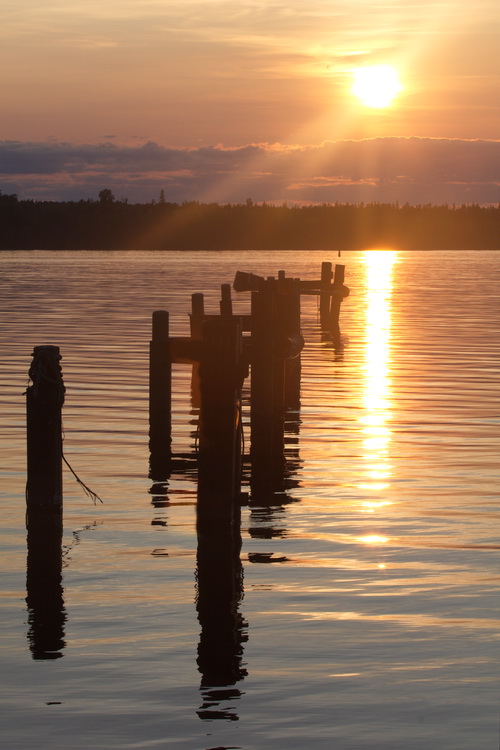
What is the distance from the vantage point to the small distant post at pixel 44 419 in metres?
10.9

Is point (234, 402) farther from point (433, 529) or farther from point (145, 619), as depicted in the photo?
point (433, 529)

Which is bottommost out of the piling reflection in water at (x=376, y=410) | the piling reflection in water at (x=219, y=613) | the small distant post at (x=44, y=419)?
the piling reflection in water at (x=219, y=613)

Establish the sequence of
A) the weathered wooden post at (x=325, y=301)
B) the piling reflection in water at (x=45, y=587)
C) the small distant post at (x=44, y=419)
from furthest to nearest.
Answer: the weathered wooden post at (x=325, y=301)
the small distant post at (x=44, y=419)
the piling reflection in water at (x=45, y=587)

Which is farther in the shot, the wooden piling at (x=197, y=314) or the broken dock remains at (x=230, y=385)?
the wooden piling at (x=197, y=314)

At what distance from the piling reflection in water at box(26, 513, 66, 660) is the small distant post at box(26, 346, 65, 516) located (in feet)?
1.27

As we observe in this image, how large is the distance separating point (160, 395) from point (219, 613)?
7.75 meters

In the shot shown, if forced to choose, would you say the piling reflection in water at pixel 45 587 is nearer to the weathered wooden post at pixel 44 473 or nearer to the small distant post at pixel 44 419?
the weathered wooden post at pixel 44 473

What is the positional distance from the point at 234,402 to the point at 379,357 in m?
20.5

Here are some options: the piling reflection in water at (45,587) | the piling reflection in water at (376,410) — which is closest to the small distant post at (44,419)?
the piling reflection in water at (45,587)

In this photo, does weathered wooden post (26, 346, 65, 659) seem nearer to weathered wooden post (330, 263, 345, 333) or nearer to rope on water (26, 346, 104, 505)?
rope on water (26, 346, 104, 505)

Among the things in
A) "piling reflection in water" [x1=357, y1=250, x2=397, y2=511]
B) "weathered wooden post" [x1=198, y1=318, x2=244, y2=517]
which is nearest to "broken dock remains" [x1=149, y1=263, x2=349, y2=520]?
"weathered wooden post" [x1=198, y1=318, x2=244, y2=517]

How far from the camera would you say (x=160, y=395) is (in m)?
17.1

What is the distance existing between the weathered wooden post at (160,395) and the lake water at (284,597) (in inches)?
9.4

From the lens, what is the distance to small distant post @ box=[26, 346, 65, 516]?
35.7ft
